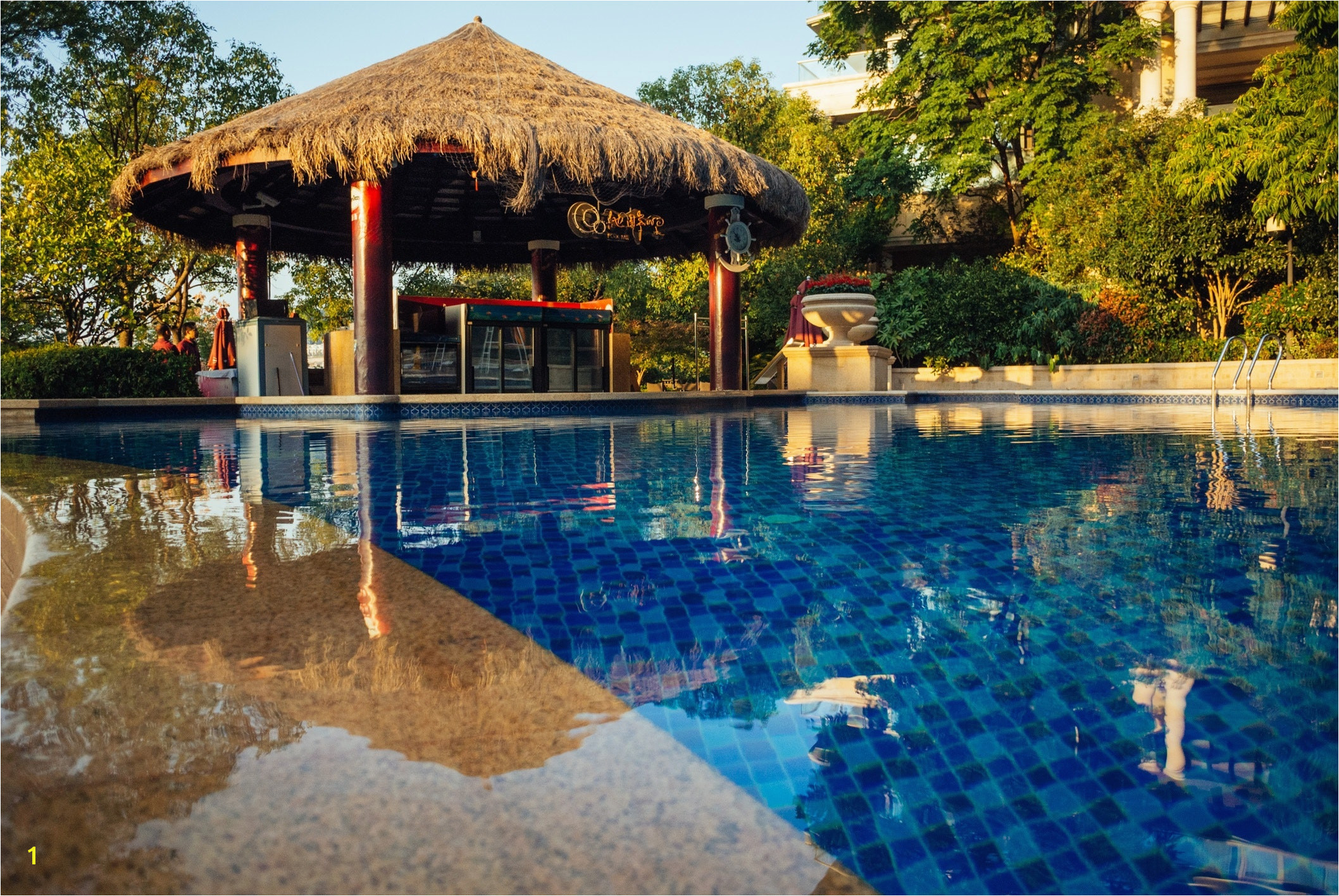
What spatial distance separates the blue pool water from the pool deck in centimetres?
645

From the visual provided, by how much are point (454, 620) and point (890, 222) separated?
76.1 feet

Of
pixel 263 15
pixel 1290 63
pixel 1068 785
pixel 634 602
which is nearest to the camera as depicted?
pixel 1068 785

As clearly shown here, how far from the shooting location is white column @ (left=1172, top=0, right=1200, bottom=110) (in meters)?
21.9

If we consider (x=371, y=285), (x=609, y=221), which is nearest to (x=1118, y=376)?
(x=609, y=221)

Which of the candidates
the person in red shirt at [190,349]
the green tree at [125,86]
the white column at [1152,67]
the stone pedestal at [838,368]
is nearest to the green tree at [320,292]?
the green tree at [125,86]

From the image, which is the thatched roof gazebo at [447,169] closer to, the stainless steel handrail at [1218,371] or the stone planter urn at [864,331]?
the stone planter urn at [864,331]

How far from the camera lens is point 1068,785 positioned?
139cm

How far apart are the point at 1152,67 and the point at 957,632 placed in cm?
2569

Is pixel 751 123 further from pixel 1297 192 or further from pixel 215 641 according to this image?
pixel 215 641

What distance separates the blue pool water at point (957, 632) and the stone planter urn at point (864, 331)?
11022 mm

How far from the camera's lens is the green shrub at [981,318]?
59.5ft

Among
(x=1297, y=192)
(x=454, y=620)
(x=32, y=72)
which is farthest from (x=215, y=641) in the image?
(x=32, y=72)

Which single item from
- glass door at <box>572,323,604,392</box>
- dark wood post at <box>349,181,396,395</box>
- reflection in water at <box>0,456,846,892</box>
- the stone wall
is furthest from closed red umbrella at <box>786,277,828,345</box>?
reflection in water at <box>0,456,846,892</box>

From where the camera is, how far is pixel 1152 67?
891 inches
